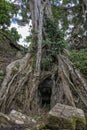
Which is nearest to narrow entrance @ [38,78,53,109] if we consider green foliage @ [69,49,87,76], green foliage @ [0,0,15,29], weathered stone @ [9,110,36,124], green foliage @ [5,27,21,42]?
green foliage @ [69,49,87,76]

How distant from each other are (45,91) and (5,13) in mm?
4866

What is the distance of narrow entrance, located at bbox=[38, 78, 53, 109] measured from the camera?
6.45 metres

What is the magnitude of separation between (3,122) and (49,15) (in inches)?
166

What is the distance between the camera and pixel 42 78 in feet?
20.7

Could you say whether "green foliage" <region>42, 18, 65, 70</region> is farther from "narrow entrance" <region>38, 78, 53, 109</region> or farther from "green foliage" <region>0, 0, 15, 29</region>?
"green foliage" <region>0, 0, 15, 29</region>

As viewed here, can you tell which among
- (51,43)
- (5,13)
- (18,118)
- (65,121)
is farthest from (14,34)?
(65,121)

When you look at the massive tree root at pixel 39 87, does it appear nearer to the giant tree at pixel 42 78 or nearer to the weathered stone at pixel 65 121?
the giant tree at pixel 42 78

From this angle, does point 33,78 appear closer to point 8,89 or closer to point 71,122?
point 8,89

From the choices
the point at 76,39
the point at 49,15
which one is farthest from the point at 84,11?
the point at 49,15

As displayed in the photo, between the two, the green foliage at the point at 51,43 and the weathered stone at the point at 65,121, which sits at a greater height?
the green foliage at the point at 51,43

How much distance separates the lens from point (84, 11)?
10.6 m

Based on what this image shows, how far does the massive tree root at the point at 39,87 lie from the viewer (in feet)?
18.6

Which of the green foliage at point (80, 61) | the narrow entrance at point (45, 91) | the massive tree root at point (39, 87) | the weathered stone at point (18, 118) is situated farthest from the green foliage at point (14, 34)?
the weathered stone at point (18, 118)

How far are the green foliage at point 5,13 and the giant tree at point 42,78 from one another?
3.06 m
